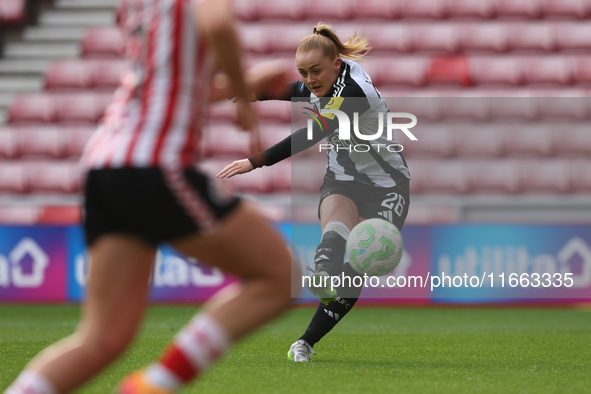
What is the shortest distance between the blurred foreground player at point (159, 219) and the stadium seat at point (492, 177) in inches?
342

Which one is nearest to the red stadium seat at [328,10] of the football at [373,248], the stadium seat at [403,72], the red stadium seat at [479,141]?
the stadium seat at [403,72]

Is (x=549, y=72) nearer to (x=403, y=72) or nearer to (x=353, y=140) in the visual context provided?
(x=403, y=72)

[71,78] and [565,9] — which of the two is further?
[565,9]

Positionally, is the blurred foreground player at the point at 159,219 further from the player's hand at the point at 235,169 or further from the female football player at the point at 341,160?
the female football player at the point at 341,160

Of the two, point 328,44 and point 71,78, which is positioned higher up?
point 328,44

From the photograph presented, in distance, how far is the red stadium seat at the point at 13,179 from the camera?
11.3 meters

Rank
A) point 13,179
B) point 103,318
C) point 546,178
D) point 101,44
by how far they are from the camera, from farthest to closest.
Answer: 1. point 101,44
2. point 13,179
3. point 546,178
4. point 103,318

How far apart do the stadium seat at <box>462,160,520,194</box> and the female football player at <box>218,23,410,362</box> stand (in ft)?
20.4

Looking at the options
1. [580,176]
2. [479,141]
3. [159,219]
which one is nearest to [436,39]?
[479,141]

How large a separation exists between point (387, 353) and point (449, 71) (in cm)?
772

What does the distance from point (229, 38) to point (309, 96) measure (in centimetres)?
255

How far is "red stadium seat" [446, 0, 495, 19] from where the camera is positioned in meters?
13.2

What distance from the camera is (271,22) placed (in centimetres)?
1334

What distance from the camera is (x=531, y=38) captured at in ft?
41.9
